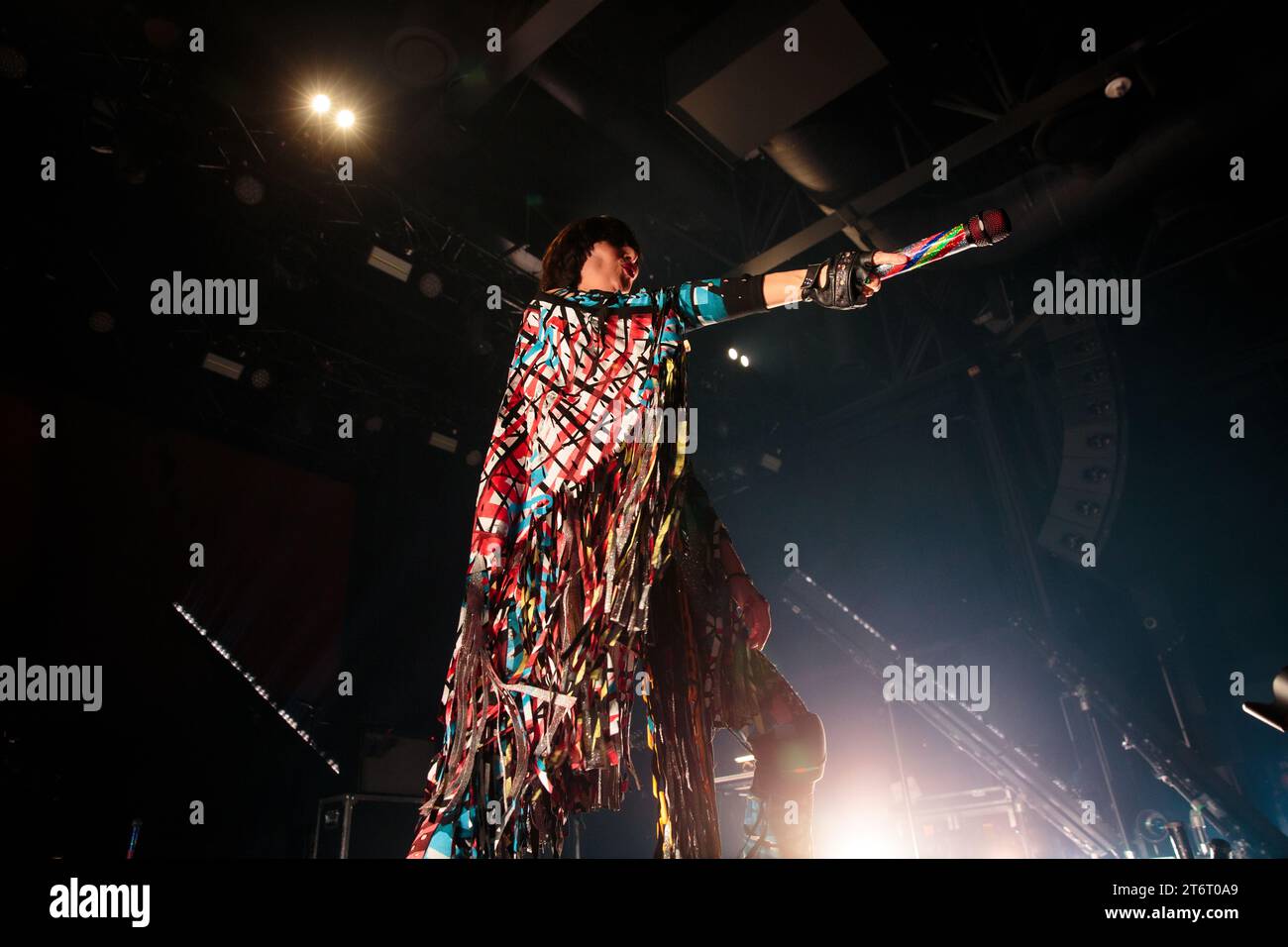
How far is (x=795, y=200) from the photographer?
6.89 meters

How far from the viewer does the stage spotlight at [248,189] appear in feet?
19.2

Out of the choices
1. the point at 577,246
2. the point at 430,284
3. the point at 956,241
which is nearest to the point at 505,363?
the point at 430,284

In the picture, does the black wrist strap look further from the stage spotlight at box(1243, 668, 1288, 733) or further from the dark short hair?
the stage spotlight at box(1243, 668, 1288, 733)

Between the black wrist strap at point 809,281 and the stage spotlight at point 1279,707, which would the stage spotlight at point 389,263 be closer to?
the black wrist strap at point 809,281

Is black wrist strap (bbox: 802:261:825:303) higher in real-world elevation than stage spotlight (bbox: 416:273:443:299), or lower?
lower

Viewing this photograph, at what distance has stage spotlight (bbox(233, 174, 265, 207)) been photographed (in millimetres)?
5844

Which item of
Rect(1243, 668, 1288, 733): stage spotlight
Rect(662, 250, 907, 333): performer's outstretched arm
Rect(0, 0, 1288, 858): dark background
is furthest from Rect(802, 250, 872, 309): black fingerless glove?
Rect(0, 0, 1288, 858): dark background

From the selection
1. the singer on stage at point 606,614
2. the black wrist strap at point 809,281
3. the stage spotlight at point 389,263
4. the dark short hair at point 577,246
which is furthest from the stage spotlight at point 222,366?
the black wrist strap at point 809,281

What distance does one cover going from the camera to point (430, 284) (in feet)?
22.6

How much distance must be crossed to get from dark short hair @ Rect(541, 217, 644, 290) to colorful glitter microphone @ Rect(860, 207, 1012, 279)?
73 cm

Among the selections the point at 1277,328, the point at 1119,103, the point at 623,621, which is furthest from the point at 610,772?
the point at 1277,328

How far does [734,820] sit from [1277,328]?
22.7 ft

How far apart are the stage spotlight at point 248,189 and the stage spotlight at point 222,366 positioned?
67.1 inches

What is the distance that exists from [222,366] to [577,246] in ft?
20.1
